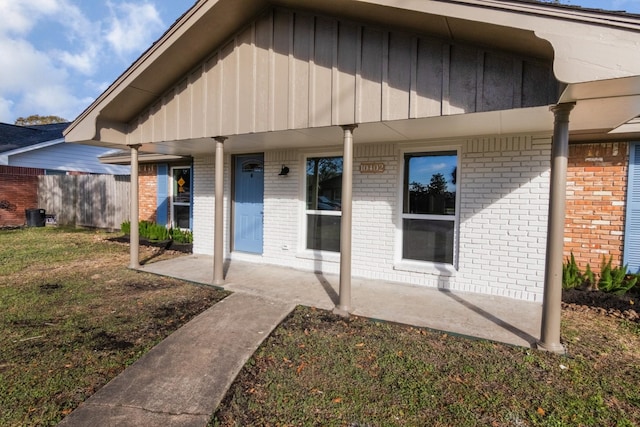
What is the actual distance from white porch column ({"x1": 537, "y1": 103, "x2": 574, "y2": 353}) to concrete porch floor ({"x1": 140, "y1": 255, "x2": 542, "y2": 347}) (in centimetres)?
24

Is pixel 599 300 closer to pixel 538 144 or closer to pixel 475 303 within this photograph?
pixel 475 303

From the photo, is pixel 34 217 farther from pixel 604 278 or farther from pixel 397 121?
pixel 604 278

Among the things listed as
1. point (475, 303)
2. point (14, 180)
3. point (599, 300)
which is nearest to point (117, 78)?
point (475, 303)

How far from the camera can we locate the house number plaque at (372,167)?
5868 millimetres

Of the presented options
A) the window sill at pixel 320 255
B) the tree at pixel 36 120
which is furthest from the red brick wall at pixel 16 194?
the tree at pixel 36 120

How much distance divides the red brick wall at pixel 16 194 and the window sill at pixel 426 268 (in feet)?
52.3

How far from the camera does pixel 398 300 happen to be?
4.84m

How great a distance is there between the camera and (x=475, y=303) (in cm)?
477

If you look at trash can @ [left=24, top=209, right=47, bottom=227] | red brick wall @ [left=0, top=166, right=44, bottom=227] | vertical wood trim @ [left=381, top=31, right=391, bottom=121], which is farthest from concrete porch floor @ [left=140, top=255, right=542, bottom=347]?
red brick wall @ [left=0, top=166, right=44, bottom=227]

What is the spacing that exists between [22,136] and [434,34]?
20.4 meters

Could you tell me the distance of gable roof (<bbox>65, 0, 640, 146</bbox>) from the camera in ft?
8.51

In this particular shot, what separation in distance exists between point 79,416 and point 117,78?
4.89m

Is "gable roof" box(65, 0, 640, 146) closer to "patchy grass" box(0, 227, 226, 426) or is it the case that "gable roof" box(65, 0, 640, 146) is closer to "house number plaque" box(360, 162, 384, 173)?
"house number plaque" box(360, 162, 384, 173)

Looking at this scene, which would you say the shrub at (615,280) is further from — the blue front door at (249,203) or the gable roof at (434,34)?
the blue front door at (249,203)
